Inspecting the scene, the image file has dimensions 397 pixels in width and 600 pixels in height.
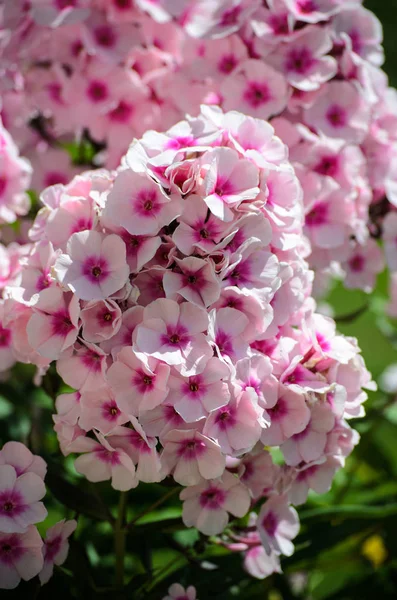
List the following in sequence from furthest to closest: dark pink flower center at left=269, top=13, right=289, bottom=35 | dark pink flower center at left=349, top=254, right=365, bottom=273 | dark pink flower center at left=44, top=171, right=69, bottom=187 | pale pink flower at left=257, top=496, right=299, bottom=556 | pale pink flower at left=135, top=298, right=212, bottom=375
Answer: dark pink flower center at left=44, top=171, right=69, bottom=187 < dark pink flower center at left=349, top=254, right=365, bottom=273 < dark pink flower center at left=269, top=13, right=289, bottom=35 < pale pink flower at left=257, top=496, right=299, bottom=556 < pale pink flower at left=135, top=298, right=212, bottom=375

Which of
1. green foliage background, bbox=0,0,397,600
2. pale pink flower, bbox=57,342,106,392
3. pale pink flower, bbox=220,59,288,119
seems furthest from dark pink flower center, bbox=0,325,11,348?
pale pink flower, bbox=220,59,288,119

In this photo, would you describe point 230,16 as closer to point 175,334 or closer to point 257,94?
point 257,94

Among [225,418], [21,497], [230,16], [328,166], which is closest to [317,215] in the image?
[328,166]

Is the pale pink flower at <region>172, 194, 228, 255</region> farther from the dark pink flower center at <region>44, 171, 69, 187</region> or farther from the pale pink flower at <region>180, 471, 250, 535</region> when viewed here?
the dark pink flower center at <region>44, 171, 69, 187</region>

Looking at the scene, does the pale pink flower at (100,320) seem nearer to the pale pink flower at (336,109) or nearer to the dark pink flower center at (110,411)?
the dark pink flower center at (110,411)

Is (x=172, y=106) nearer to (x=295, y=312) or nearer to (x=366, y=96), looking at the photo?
(x=366, y=96)
